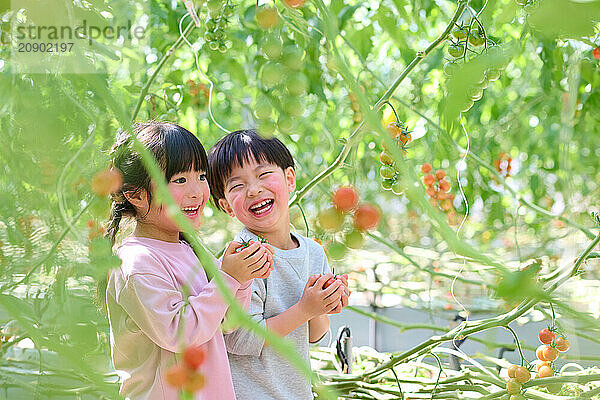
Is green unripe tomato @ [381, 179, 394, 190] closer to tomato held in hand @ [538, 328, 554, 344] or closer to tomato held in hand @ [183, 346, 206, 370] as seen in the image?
tomato held in hand @ [538, 328, 554, 344]

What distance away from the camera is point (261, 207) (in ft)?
3.13

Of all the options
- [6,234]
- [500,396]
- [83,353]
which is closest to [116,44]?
[6,234]

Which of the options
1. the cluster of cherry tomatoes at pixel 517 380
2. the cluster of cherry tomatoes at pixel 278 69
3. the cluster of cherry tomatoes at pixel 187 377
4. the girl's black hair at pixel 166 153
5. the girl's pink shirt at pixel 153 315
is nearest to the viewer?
the cluster of cherry tomatoes at pixel 187 377

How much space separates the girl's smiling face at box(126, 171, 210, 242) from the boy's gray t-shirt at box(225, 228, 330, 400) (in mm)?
103

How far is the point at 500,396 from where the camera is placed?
991mm

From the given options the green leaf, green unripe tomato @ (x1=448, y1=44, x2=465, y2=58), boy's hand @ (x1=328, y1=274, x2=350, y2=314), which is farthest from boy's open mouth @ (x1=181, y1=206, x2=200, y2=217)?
the green leaf

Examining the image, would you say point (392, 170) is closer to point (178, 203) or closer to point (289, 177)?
point (289, 177)

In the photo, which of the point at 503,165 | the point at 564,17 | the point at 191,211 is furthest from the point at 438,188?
the point at 564,17

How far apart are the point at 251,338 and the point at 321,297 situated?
4.9 inches

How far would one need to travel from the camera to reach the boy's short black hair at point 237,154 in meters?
0.97

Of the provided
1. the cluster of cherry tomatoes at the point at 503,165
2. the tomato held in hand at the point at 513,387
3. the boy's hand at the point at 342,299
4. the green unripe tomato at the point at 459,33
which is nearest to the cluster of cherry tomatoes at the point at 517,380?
the tomato held in hand at the point at 513,387

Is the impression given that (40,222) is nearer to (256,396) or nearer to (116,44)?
(116,44)

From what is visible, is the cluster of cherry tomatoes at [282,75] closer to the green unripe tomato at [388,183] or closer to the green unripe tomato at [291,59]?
the green unripe tomato at [291,59]

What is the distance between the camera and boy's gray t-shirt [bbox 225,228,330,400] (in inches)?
36.6
